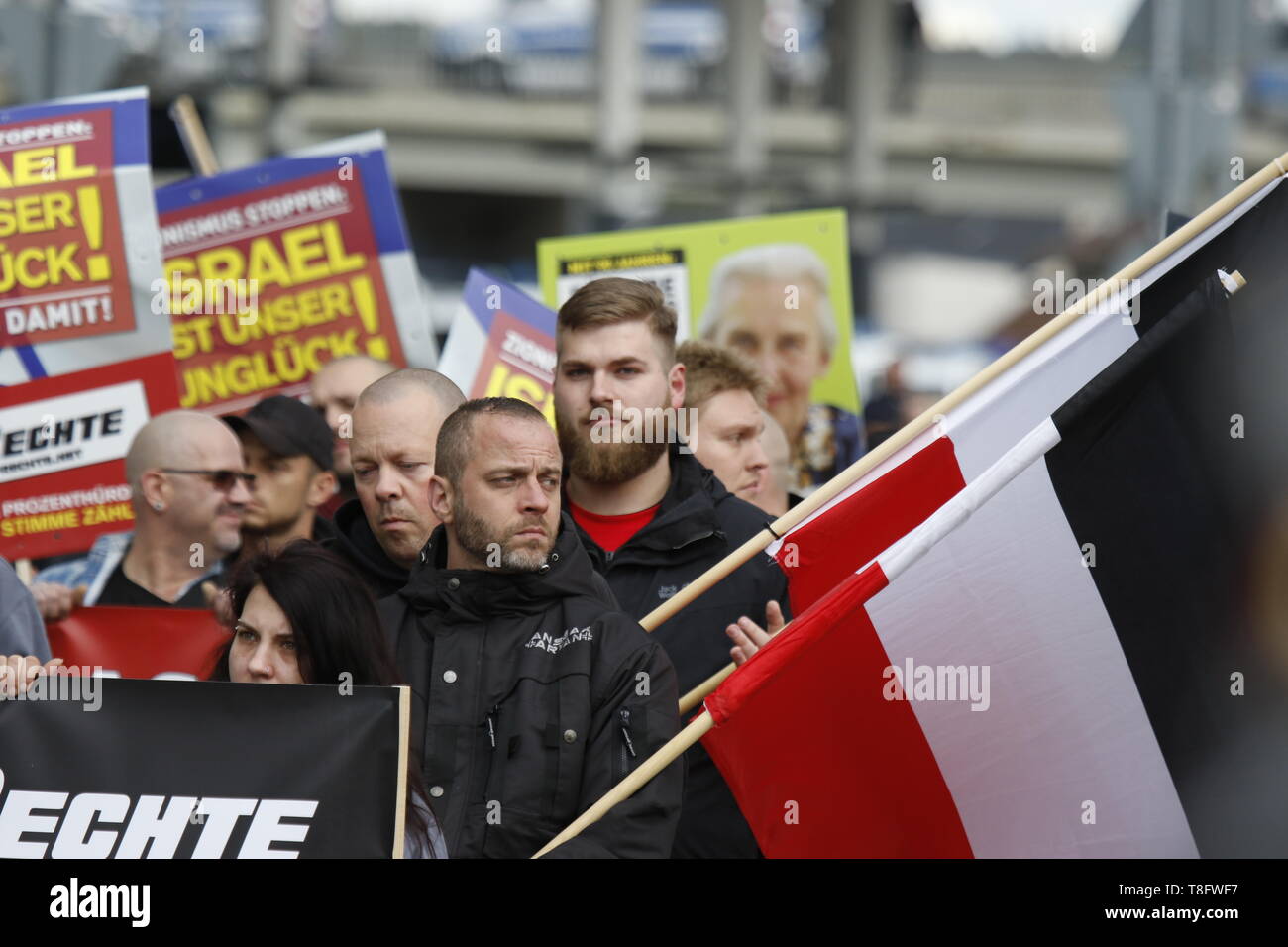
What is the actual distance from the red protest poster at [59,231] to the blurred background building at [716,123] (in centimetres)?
1548

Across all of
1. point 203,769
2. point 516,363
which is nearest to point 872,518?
point 203,769

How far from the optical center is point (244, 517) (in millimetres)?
6301

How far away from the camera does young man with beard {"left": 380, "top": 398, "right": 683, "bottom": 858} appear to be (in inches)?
155

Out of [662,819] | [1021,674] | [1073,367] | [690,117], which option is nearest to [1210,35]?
[1073,367]

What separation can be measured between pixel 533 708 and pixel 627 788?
0.28 m

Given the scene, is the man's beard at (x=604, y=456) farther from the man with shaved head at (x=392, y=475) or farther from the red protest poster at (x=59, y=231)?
the red protest poster at (x=59, y=231)

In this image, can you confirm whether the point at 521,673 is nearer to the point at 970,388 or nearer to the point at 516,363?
the point at 970,388

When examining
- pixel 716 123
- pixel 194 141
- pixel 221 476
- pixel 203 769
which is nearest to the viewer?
pixel 203 769

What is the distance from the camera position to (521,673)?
4.05m

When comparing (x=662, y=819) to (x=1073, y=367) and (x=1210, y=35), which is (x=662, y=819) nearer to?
(x=1073, y=367)
